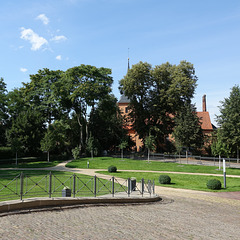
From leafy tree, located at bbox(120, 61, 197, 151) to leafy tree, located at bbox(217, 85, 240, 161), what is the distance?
26.4ft

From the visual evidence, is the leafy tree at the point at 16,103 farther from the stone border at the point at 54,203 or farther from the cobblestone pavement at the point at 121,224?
the cobblestone pavement at the point at 121,224

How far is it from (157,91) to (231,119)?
1655cm

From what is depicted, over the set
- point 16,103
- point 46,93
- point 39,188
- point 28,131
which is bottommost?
point 39,188

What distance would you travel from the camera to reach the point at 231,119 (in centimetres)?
3872

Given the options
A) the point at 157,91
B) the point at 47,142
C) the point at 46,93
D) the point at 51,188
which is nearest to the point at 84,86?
the point at 46,93

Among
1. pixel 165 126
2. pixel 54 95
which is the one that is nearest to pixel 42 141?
pixel 54 95

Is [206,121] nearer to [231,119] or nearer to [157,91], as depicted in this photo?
[157,91]

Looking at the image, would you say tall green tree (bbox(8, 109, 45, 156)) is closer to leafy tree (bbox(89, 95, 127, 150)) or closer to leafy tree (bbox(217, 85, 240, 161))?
leafy tree (bbox(89, 95, 127, 150))

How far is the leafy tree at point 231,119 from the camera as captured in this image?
38.0 metres

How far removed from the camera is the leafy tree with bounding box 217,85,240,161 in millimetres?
38006

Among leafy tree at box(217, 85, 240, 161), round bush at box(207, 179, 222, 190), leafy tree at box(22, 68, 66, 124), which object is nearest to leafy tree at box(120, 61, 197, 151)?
leafy tree at box(217, 85, 240, 161)

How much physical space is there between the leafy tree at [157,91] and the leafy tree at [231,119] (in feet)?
26.4

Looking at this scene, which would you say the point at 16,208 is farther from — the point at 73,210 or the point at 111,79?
the point at 111,79

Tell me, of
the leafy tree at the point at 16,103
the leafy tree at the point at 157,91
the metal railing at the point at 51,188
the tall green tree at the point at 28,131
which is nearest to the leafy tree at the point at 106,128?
the leafy tree at the point at 157,91
